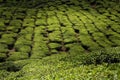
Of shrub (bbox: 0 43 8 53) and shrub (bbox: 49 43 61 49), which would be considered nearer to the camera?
shrub (bbox: 0 43 8 53)

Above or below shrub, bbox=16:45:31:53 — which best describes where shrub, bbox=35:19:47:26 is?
below

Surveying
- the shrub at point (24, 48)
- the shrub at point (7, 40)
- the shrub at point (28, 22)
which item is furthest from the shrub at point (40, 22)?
the shrub at point (24, 48)

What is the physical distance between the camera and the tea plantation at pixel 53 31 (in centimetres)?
5735

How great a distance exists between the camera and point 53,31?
3120 inches

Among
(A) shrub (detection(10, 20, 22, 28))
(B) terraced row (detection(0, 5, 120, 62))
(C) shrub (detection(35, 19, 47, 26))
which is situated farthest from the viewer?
(C) shrub (detection(35, 19, 47, 26))

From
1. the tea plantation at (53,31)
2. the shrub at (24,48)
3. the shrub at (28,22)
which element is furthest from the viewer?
the shrub at (28,22)

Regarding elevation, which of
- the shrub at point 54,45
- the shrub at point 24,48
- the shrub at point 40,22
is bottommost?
the shrub at point 40,22

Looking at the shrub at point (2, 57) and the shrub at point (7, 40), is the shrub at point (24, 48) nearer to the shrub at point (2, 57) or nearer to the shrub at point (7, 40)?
the shrub at point (7, 40)

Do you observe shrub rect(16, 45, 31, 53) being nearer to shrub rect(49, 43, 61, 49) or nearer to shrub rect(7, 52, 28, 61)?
shrub rect(7, 52, 28, 61)

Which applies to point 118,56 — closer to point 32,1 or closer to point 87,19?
point 87,19

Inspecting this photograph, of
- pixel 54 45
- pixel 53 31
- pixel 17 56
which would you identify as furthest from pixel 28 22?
pixel 17 56

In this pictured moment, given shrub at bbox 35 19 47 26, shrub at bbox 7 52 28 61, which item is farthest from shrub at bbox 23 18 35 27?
shrub at bbox 7 52 28 61

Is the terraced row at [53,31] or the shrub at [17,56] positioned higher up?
the shrub at [17,56]

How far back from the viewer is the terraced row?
213ft
